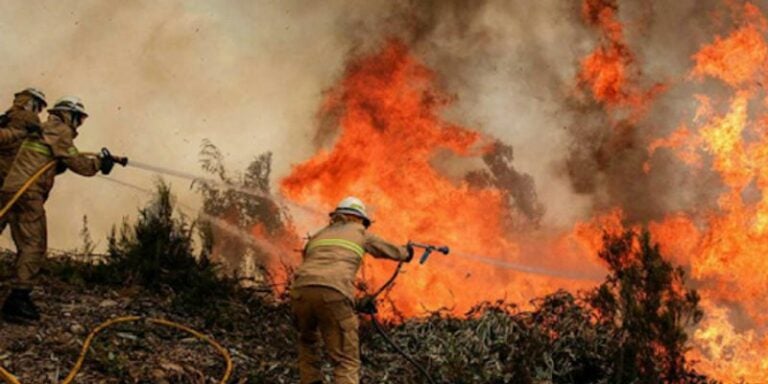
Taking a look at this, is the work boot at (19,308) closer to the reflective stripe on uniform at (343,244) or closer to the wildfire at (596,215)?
the reflective stripe on uniform at (343,244)

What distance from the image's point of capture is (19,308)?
7621mm

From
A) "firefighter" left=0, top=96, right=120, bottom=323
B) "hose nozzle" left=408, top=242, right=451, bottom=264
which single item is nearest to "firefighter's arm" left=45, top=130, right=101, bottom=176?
"firefighter" left=0, top=96, right=120, bottom=323

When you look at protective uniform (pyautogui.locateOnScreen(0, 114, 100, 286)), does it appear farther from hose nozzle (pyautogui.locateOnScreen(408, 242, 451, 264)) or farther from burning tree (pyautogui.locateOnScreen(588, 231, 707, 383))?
burning tree (pyautogui.locateOnScreen(588, 231, 707, 383))

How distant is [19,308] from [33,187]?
4.19 ft

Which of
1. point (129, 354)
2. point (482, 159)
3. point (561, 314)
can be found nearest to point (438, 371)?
point (561, 314)

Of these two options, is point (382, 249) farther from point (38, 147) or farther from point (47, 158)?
point (38, 147)

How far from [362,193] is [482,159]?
3.95m

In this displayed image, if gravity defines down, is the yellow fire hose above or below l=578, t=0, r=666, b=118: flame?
below

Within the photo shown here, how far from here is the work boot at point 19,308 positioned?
7543 millimetres

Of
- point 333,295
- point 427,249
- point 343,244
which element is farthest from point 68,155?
point 427,249

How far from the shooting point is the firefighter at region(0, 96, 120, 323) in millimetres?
7527

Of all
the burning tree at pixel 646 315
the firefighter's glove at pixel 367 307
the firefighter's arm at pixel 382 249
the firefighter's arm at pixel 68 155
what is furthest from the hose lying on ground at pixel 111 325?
the burning tree at pixel 646 315

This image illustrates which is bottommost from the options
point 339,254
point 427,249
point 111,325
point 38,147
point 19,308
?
point 19,308

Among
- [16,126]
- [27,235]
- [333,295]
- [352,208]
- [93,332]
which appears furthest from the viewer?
[16,126]
